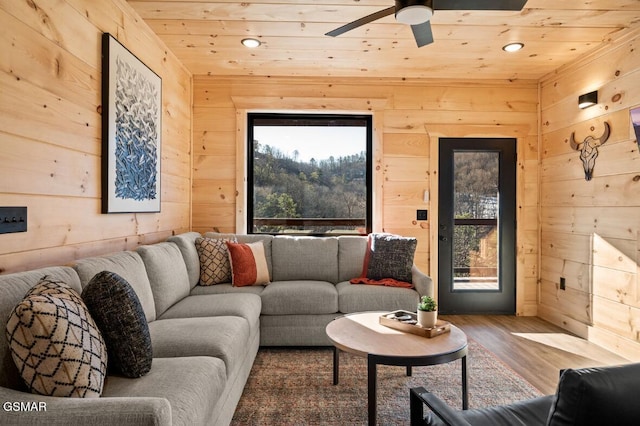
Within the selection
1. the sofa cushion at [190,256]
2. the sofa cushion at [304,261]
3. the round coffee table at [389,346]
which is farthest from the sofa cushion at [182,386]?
the sofa cushion at [304,261]

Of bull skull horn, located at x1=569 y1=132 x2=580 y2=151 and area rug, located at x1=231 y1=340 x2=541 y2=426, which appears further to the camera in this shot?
bull skull horn, located at x1=569 y1=132 x2=580 y2=151

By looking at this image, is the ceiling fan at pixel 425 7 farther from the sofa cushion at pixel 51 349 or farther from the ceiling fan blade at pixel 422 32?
the sofa cushion at pixel 51 349

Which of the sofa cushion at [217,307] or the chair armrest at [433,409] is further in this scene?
the sofa cushion at [217,307]

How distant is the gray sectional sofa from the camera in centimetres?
108

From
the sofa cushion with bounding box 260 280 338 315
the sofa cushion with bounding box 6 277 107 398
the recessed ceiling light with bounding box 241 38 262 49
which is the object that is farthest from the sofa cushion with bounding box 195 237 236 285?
the sofa cushion with bounding box 6 277 107 398

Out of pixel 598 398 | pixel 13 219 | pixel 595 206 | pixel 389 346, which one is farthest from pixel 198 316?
pixel 595 206

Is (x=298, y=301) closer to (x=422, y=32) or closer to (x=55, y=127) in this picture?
(x=55, y=127)

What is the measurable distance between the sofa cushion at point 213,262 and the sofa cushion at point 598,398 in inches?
112

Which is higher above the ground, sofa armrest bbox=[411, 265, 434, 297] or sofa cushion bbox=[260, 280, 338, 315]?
sofa armrest bbox=[411, 265, 434, 297]

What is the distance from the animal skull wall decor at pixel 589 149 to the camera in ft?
10.6

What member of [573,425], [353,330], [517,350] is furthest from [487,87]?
[573,425]

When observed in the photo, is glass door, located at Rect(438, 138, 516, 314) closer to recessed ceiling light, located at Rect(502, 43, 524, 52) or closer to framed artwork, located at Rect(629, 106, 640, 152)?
recessed ceiling light, located at Rect(502, 43, 524, 52)

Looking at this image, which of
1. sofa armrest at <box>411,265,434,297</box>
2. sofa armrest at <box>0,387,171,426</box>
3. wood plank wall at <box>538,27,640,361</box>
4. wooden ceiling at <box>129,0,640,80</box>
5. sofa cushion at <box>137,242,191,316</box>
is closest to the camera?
sofa armrest at <box>0,387,171,426</box>

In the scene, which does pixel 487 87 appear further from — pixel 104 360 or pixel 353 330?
pixel 104 360
